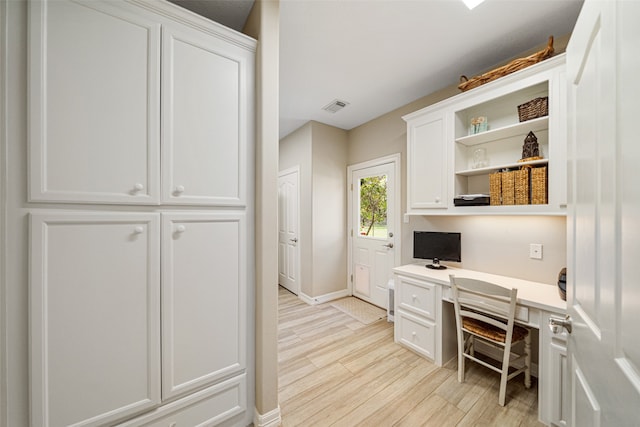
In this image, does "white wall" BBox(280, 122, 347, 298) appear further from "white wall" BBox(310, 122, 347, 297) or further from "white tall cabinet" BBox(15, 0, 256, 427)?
"white tall cabinet" BBox(15, 0, 256, 427)

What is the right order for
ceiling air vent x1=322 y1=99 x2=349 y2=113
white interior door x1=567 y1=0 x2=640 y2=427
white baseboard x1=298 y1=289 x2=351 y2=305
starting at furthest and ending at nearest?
white baseboard x1=298 y1=289 x2=351 y2=305 < ceiling air vent x1=322 y1=99 x2=349 y2=113 < white interior door x1=567 y1=0 x2=640 y2=427

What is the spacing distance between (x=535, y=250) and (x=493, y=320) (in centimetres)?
73

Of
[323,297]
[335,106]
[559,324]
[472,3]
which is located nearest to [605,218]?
[559,324]

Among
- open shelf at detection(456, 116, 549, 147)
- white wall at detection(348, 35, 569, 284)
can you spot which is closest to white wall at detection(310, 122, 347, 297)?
white wall at detection(348, 35, 569, 284)

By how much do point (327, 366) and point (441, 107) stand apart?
2562 mm

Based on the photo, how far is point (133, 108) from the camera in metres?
1.19

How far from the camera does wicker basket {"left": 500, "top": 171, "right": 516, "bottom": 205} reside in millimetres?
1887

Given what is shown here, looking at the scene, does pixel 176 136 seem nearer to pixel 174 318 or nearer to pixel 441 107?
pixel 174 318

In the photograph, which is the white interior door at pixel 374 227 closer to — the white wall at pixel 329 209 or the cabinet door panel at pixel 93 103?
the white wall at pixel 329 209

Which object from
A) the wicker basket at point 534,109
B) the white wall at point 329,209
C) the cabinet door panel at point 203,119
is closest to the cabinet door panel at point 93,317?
the cabinet door panel at point 203,119

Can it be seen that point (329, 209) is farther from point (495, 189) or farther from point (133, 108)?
point (133, 108)

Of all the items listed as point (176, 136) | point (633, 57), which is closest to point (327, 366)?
point (176, 136)

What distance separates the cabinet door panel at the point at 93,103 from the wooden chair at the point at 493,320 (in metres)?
2.13

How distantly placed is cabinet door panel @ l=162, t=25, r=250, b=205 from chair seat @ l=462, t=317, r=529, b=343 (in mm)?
1924
